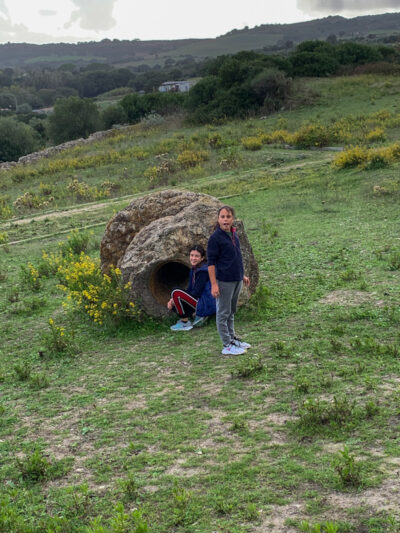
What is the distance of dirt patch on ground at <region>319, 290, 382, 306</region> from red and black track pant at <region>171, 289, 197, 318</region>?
5.76 ft

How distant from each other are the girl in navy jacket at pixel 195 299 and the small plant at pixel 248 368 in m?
1.55

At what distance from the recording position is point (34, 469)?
414 cm

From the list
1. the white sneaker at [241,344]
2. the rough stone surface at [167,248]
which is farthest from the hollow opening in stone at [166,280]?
the white sneaker at [241,344]

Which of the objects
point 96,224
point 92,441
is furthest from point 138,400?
point 96,224

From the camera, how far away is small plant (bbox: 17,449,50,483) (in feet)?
13.5

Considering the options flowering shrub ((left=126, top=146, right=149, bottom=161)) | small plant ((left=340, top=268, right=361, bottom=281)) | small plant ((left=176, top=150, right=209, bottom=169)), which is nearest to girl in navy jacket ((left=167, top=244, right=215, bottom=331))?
small plant ((left=340, top=268, right=361, bottom=281))

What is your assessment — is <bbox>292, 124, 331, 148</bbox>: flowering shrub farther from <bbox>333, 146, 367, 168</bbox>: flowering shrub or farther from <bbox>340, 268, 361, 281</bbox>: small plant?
<bbox>340, 268, 361, 281</bbox>: small plant

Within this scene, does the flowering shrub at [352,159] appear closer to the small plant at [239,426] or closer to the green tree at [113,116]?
the small plant at [239,426]

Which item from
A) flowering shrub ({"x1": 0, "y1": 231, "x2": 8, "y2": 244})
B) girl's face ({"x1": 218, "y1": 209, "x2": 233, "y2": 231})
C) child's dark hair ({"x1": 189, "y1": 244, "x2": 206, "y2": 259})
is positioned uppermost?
girl's face ({"x1": 218, "y1": 209, "x2": 233, "y2": 231})

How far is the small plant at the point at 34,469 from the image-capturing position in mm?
4105

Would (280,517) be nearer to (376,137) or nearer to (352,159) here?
(352,159)

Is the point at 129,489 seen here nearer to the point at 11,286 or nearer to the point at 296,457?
the point at 296,457

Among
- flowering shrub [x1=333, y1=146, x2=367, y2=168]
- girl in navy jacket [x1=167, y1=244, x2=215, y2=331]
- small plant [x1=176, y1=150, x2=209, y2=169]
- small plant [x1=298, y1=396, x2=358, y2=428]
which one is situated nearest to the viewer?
small plant [x1=298, y1=396, x2=358, y2=428]

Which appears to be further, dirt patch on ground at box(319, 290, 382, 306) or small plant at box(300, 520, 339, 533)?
dirt patch on ground at box(319, 290, 382, 306)
